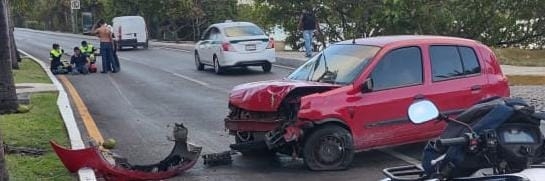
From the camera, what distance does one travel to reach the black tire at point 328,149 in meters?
8.41

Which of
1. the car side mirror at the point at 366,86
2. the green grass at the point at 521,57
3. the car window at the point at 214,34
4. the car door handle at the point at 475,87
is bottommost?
the green grass at the point at 521,57

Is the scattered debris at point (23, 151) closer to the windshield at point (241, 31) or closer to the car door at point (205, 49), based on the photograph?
the windshield at point (241, 31)

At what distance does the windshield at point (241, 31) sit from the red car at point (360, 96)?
12.8 metres

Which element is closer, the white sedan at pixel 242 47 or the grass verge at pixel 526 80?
the grass verge at pixel 526 80

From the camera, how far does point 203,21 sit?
4994cm

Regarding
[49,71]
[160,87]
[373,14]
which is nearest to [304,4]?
[373,14]

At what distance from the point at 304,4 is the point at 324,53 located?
20.8 m

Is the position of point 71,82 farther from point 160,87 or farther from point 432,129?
point 432,129

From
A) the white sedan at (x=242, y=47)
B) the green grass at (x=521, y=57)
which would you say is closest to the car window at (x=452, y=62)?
the green grass at (x=521, y=57)

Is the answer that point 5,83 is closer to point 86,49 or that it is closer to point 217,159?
point 217,159

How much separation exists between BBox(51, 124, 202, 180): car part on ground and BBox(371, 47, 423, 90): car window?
2148 millimetres

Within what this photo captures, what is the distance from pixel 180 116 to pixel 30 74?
35.5ft

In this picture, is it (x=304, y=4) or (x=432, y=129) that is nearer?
(x=432, y=129)

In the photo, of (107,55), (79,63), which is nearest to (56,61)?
(79,63)
